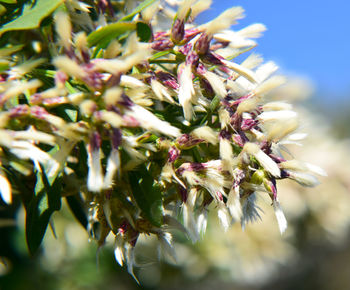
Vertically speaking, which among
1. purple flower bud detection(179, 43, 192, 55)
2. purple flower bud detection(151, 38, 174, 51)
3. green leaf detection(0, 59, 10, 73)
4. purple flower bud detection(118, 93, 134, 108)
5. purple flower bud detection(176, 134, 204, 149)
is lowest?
purple flower bud detection(176, 134, 204, 149)

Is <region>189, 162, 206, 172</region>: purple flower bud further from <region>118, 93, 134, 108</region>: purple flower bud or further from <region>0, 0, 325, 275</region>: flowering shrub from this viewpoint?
<region>118, 93, 134, 108</region>: purple flower bud

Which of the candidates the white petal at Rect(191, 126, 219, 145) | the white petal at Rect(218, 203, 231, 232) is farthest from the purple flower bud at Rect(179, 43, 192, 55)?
the white petal at Rect(218, 203, 231, 232)

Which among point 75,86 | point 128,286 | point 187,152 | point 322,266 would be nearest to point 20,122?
point 75,86

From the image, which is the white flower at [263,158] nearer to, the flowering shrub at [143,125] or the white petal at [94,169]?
the flowering shrub at [143,125]

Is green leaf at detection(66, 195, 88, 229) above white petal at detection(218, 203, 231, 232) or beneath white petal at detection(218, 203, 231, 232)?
beneath

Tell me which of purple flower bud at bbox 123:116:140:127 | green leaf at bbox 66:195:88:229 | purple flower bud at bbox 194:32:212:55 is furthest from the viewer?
green leaf at bbox 66:195:88:229

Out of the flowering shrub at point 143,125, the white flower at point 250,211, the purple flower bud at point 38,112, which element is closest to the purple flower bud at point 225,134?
the flowering shrub at point 143,125

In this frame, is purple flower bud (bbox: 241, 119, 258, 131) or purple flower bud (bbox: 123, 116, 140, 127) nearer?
purple flower bud (bbox: 123, 116, 140, 127)

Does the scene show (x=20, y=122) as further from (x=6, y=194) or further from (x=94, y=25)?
(x=94, y=25)
